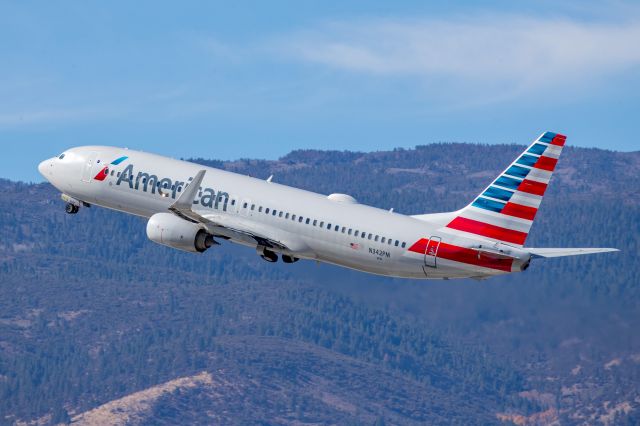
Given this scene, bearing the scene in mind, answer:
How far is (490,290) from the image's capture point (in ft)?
406

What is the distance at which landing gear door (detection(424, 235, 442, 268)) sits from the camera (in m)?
93.6

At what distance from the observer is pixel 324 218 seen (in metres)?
96.6

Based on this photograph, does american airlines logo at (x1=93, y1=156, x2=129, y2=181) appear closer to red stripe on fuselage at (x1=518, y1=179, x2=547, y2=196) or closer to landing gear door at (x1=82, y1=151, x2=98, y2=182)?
landing gear door at (x1=82, y1=151, x2=98, y2=182)

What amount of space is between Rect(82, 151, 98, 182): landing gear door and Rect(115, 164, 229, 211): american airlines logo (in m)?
2.93

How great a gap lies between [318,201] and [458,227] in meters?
9.06

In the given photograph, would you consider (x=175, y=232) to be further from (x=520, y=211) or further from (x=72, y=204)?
(x=520, y=211)

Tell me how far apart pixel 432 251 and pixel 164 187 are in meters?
18.6

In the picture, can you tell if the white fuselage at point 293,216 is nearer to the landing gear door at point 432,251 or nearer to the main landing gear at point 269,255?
the landing gear door at point 432,251

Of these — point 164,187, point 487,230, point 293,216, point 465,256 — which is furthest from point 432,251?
point 164,187

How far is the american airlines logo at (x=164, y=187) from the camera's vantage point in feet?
328

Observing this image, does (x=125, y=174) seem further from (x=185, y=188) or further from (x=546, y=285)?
(x=546, y=285)

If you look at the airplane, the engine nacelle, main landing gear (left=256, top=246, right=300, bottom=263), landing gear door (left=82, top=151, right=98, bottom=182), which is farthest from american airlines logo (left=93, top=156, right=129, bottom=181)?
main landing gear (left=256, top=246, right=300, bottom=263)

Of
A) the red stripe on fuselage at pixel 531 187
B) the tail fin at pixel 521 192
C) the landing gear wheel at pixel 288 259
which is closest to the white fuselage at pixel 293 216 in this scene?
the tail fin at pixel 521 192

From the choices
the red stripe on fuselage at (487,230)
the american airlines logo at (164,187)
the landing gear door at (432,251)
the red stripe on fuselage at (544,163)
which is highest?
the red stripe on fuselage at (544,163)
